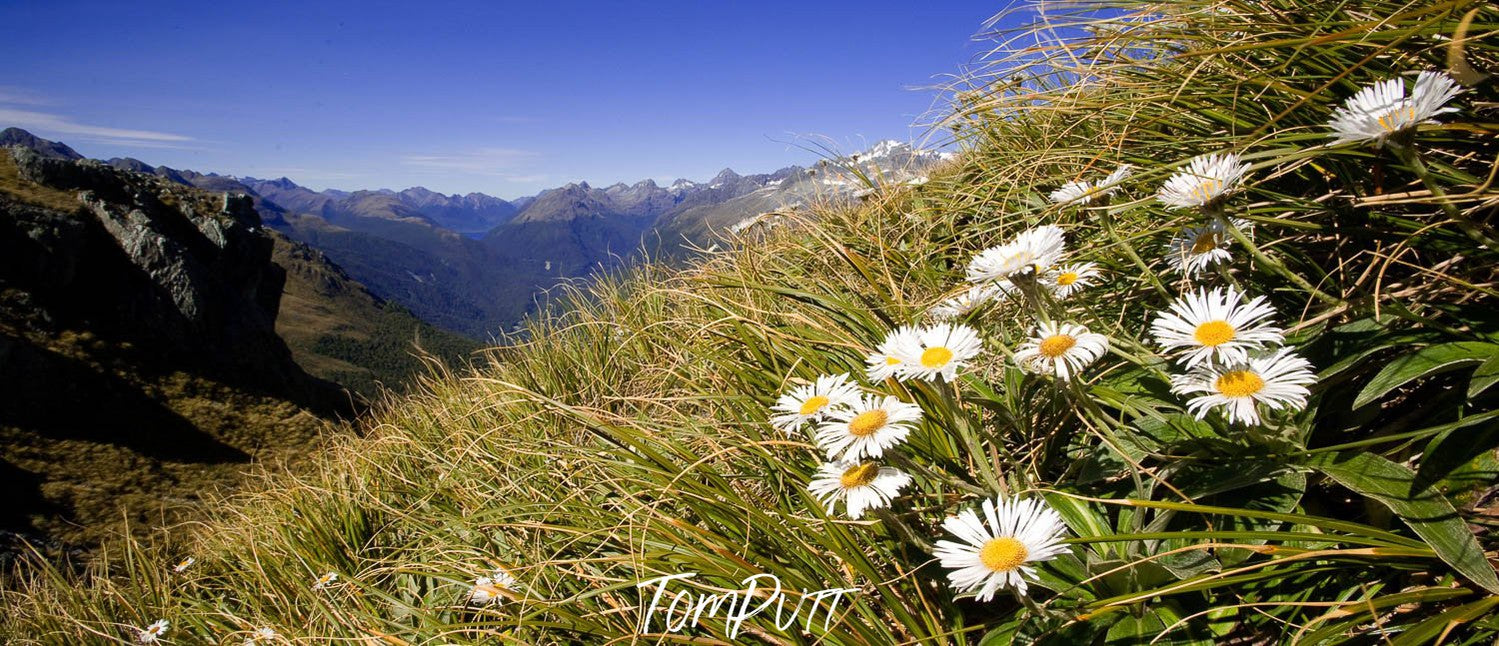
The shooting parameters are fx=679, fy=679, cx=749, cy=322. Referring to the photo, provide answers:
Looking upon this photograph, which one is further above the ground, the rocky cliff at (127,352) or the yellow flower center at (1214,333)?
the yellow flower center at (1214,333)

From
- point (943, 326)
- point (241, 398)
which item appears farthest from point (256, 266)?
point (943, 326)

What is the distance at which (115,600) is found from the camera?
3480 millimetres

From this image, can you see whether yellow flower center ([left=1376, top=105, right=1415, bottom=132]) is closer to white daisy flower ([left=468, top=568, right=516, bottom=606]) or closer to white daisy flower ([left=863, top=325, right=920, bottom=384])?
white daisy flower ([left=863, top=325, right=920, bottom=384])

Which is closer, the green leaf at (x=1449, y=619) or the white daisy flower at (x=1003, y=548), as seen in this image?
the green leaf at (x=1449, y=619)

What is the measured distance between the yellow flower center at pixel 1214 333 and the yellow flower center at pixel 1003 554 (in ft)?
1.45

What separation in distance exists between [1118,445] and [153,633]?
3787 mm

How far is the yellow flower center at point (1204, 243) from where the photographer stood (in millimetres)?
1407

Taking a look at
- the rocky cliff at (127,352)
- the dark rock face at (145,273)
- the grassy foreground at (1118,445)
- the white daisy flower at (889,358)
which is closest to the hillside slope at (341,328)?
the dark rock face at (145,273)

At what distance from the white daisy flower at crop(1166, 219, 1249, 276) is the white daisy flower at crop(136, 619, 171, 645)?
12.6 feet

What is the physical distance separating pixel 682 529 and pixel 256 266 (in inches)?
3171

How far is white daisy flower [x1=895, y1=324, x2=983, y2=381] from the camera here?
1.24 m

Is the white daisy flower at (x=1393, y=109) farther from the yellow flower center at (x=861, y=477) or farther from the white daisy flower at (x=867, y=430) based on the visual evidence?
the yellow flower center at (x=861, y=477)

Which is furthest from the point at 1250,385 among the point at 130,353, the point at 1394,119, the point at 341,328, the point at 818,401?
the point at 341,328

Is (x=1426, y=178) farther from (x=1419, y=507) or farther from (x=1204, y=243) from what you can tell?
(x=1419, y=507)
